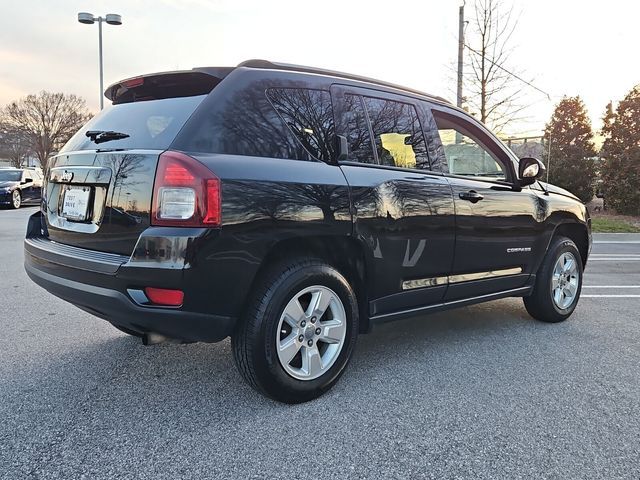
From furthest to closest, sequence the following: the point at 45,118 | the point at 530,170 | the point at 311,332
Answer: the point at 45,118, the point at 530,170, the point at 311,332

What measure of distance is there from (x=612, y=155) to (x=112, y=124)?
20339 millimetres

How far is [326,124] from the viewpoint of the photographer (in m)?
3.15

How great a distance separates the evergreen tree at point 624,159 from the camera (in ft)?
60.3

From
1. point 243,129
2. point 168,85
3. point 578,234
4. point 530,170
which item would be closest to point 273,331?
point 243,129

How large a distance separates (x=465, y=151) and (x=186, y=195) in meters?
2.91

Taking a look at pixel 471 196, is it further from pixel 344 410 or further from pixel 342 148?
pixel 344 410

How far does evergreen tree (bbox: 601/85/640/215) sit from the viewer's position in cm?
1839

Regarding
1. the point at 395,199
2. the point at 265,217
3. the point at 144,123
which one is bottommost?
the point at 265,217

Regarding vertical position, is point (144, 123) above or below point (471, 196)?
above

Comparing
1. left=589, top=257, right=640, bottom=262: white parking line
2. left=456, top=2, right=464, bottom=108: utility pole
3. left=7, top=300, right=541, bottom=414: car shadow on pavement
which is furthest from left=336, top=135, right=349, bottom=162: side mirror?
left=456, top=2, right=464, bottom=108: utility pole

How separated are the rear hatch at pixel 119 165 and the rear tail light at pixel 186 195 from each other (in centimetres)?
6

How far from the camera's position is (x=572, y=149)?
20.6m

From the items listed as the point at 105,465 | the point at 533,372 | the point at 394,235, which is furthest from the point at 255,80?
the point at 533,372

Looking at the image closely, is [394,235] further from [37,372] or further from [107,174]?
[37,372]
